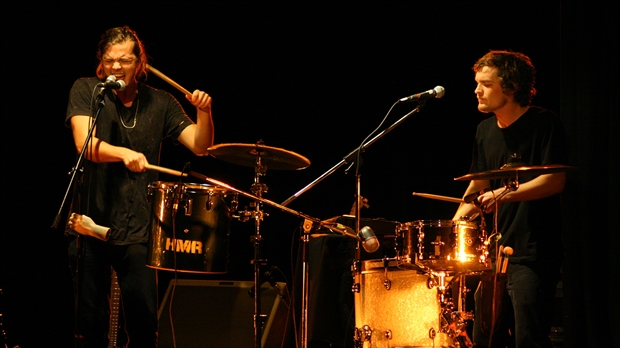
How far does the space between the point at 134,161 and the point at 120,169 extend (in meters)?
0.24

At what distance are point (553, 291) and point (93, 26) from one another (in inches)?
172

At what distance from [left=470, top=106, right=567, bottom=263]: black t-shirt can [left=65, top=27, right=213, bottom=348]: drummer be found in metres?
1.57

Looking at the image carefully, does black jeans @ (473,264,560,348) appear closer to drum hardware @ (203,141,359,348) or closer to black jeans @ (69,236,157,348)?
drum hardware @ (203,141,359,348)

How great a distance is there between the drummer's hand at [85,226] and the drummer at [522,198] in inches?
72.7

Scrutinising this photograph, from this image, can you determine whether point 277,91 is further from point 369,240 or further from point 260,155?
point 369,240

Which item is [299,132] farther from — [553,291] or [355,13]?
[553,291]

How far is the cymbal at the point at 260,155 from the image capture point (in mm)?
3648

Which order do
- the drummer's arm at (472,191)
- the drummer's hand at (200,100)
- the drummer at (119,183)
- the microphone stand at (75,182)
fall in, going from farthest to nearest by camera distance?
the drummer's arm at (472,191)
the drummer's hand at (200,100)
the drummer at (119,183)
the microphone stand at (75,182)

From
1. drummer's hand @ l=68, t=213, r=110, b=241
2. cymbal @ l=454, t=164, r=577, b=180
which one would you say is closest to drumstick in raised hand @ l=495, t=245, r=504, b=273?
cymbal @ l=454, t=164, r=577, b=180

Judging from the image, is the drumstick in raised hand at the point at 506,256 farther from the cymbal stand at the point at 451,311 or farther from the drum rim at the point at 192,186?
the drum rim at the point at 192,186

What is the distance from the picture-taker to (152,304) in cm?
335

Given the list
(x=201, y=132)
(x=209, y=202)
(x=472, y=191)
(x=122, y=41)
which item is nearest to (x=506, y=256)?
(x=472, y=191)

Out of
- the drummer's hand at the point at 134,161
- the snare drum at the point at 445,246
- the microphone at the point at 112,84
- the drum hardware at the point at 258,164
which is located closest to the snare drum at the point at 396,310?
the snare drum at the point at 445,246

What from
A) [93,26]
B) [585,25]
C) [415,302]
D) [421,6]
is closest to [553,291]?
[415,302]
